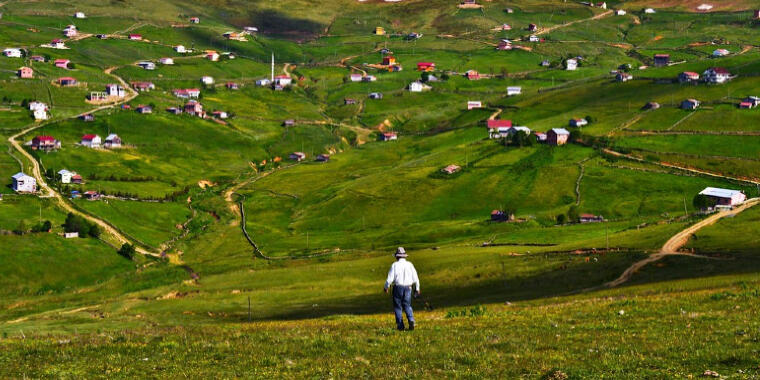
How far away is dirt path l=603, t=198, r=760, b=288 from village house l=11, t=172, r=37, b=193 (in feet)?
443

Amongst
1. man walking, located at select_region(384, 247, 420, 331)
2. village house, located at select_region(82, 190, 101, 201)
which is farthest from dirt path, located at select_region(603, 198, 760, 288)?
village house, located at select_region(82, 190, 101, 201)

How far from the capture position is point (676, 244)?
91.9 m

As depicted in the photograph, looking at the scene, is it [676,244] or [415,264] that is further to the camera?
[415,264]

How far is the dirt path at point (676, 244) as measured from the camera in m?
72.3

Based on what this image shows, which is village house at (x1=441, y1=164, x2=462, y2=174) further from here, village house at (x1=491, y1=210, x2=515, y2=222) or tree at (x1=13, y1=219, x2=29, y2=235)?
tree at (x1=13, y1=219, x2=29, y2=235)

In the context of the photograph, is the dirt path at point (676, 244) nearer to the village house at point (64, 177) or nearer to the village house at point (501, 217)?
the village house at point (501, 217)

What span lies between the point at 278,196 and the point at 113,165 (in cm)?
4582

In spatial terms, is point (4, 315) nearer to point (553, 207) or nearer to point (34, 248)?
point (34, 248)

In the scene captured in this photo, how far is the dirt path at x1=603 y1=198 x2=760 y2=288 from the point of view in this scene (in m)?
72.3

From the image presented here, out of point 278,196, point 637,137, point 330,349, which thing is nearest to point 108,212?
point 278,196

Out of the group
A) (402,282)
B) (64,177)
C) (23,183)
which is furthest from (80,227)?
(402,282)

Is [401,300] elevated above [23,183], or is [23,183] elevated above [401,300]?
[401,300]

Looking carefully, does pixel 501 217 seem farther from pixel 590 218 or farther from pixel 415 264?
pixel 415 264

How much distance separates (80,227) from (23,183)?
111 ft
